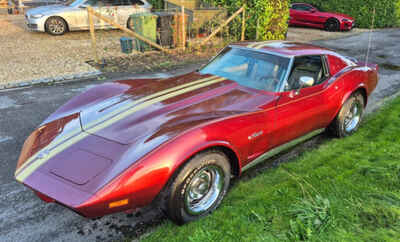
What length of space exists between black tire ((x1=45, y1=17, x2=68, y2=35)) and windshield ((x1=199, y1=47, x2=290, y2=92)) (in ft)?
32.0

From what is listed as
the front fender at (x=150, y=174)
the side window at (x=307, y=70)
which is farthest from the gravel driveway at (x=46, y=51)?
the front fender at (x=150, y=174)

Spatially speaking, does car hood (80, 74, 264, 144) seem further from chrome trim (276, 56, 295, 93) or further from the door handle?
the door handle

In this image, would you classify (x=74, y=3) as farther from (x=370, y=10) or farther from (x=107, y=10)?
(x=370, y=10)

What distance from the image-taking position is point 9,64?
8.85m

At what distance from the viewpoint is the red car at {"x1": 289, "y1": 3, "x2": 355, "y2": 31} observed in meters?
16.6

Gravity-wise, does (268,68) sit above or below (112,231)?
above

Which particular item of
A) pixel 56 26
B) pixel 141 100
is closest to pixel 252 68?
pixel 141 100

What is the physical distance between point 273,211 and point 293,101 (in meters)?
1.44

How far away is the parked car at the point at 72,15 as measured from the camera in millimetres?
11875

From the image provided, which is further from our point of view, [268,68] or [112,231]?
[268,68]

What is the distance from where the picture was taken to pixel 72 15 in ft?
39.9

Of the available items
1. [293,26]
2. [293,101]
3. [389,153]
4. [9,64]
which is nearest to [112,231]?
[293,101]

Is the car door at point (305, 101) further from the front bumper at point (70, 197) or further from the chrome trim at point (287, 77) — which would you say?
the front bumper at point (70, 197)

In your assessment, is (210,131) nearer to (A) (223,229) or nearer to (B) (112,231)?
(A) (223,229)
